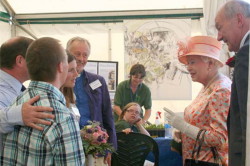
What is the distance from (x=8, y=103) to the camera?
1.52 m

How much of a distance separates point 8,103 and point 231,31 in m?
1.24

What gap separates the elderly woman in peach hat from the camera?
194 cm

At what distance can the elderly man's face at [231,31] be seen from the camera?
1.61 metres

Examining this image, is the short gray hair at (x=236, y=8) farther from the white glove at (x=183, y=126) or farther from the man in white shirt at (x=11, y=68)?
the man in white shirt at (x=11, y=68)

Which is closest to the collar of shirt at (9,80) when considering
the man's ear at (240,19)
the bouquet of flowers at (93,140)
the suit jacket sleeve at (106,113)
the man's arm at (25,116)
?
the man's arm at (25,116)

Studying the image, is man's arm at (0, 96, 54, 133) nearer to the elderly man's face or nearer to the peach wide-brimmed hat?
the elderly man's face

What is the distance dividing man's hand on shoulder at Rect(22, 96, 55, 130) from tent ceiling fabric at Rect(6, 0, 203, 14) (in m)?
4.19

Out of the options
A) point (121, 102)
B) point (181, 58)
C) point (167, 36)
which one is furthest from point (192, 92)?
point (181, 58)

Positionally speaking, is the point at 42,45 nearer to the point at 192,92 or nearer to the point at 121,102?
the point at 121,102

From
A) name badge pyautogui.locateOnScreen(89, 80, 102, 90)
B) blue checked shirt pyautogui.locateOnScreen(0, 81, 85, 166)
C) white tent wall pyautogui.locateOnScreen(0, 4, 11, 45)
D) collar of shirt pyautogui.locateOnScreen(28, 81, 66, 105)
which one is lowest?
blue checked shirt pyautogui.locateOnScreen(0, 81, 85, 166)

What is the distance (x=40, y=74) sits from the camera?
1.26m

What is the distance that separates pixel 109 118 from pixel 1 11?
3.46 meters

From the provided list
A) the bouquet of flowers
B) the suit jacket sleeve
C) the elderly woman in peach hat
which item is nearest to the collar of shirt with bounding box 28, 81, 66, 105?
the bouquet of flowers

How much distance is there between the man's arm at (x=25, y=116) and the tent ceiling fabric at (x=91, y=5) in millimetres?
4125
